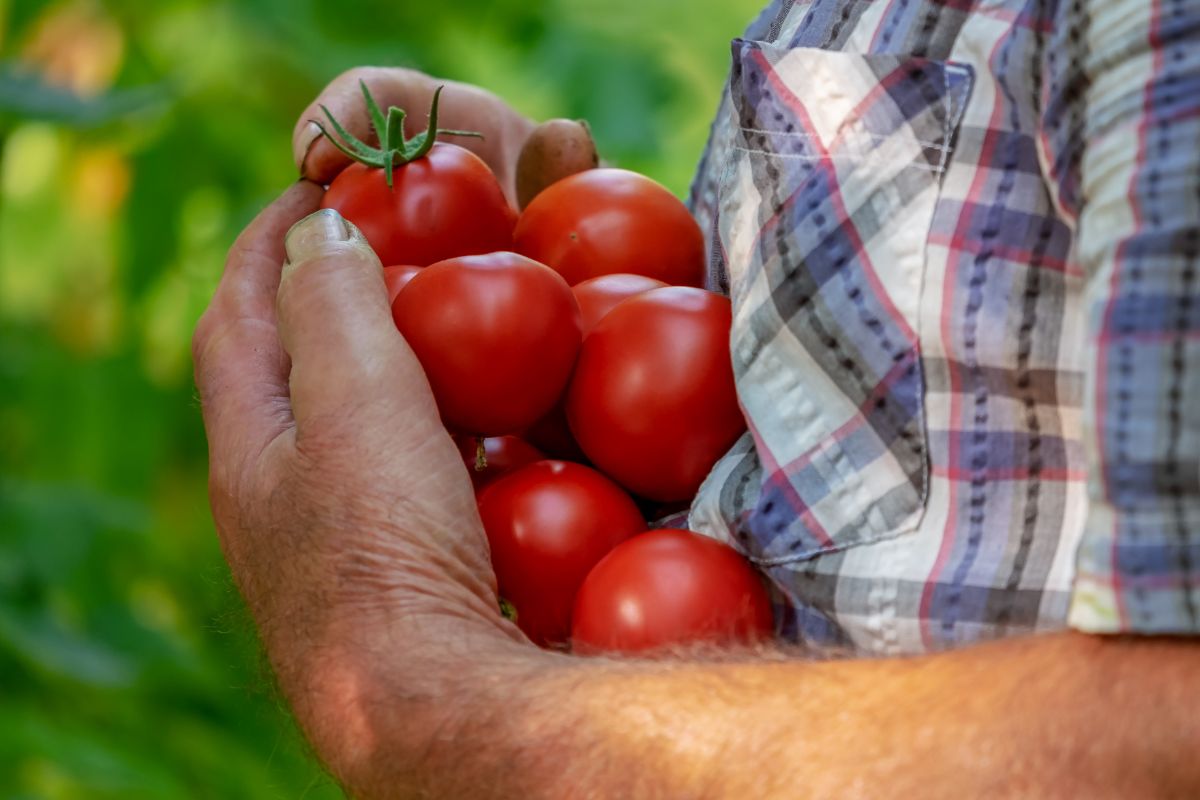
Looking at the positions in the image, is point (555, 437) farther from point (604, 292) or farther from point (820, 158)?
point (820, 158)

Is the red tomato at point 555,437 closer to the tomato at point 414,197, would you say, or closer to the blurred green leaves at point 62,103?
the tomato at point 414,197

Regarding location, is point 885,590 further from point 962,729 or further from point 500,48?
point 500,48

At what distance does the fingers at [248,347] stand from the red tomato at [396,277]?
11cm

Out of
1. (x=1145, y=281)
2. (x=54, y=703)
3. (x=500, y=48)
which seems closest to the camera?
(x=1145, y=281)

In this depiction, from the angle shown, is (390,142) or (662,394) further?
(390,142)

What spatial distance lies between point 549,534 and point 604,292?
7.5 inches

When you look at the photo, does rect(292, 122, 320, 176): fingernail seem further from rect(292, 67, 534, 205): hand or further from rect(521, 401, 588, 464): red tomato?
rect(521, 401, 588, 464): red tomato

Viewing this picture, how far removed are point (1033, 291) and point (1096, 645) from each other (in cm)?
18

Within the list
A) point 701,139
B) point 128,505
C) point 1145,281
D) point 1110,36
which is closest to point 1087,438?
point 1145,281

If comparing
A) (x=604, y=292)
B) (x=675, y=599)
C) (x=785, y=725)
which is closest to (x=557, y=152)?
(x=604, y=292)

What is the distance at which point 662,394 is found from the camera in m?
0.85

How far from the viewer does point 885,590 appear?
2.33 ft

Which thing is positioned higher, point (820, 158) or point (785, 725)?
point (820, 158)

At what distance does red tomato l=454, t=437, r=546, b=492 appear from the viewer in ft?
3.03
